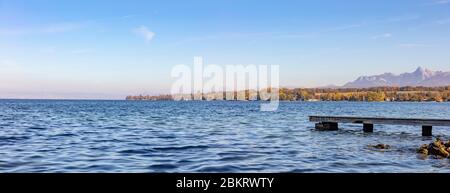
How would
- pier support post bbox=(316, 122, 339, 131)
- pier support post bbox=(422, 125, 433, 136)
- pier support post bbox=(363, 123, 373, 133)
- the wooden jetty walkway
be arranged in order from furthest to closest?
pier support post bbox=(316, 122, 339, 131), pier support post bbox=(363, 123, 373, 133), pier support post bbox=(422, 125, 433, 136), the wooden jetty walkway

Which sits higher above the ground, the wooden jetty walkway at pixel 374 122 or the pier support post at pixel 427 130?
the wooden jetty walkway at pixel 374 122

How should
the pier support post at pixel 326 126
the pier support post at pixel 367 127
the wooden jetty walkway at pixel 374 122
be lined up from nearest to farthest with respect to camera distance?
the wooden jetty walkway at pixel 374 122
the pier support post at pixel 367 127
the pier support post at pixel 326 126

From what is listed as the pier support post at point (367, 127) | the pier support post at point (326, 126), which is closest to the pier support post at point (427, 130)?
the pier support post at point (367, 127)

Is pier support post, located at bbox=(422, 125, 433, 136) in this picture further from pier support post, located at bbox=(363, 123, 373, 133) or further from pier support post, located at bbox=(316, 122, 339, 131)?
pier support post, located at bbox=(316, 122, 339, 131)

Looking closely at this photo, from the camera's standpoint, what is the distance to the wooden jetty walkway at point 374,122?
32.6 meters

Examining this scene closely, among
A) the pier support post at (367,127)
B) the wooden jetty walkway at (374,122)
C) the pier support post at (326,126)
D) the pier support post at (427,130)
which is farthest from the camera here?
the pier support post at (326,126)

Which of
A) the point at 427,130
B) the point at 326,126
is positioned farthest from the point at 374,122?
the point at 326,126

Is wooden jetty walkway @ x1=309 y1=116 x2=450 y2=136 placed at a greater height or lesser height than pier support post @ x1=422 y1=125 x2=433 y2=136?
greater

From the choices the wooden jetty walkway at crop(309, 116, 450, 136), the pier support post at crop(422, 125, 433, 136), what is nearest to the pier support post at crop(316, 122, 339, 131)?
the wooden jetty walkway at crop(309, 116, 450, 136)

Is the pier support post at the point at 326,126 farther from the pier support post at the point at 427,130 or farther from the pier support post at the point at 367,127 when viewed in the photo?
the pier support post at the point at 427,130

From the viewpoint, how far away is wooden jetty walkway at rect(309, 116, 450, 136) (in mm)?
32562
